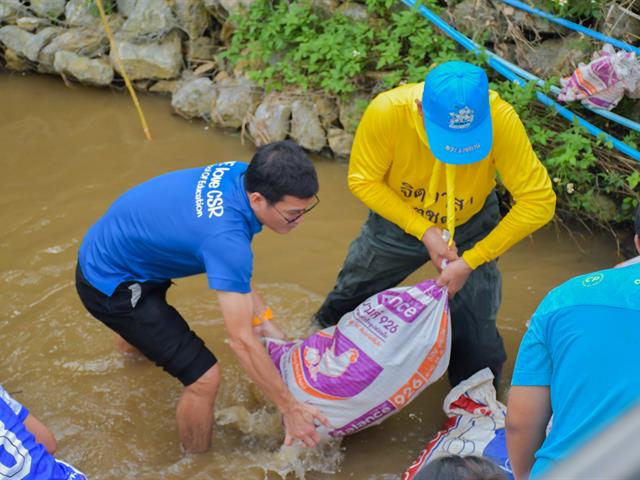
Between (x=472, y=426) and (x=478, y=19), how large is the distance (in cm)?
295

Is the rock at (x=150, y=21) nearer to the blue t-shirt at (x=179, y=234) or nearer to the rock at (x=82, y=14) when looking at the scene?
the rock at (x=82, y=14)

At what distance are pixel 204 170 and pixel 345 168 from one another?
98.4 inches

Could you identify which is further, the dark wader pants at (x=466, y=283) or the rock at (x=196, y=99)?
the rock at (x=196, y=99)

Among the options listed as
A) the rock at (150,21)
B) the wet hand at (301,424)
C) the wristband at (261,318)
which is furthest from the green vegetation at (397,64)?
the wet hand at (301,424)

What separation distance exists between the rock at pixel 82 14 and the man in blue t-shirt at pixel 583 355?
593cm

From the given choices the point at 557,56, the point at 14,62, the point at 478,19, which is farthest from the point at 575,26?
the point at 14,62

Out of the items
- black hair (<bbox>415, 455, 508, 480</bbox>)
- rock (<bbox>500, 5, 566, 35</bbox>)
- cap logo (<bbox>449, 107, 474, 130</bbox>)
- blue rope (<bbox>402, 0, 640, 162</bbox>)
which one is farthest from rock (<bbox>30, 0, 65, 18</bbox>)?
black hair (<bbox>415, 455, 508, 480</bbox>)

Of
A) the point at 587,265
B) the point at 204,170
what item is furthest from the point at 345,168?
the point at 204,170

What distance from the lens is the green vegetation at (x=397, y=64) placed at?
4129 millimetres

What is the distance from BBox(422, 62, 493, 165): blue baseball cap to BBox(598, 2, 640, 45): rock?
227 cm

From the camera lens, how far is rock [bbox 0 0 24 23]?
6.85 metres

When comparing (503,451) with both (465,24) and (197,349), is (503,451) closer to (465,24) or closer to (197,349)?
(197,349)

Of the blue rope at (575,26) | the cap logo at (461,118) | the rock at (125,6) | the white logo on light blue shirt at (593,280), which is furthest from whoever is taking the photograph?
the rock at (125,6)

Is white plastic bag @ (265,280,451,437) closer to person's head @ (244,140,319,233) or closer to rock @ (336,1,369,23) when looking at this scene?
person's head @ (244,140,319,233)
